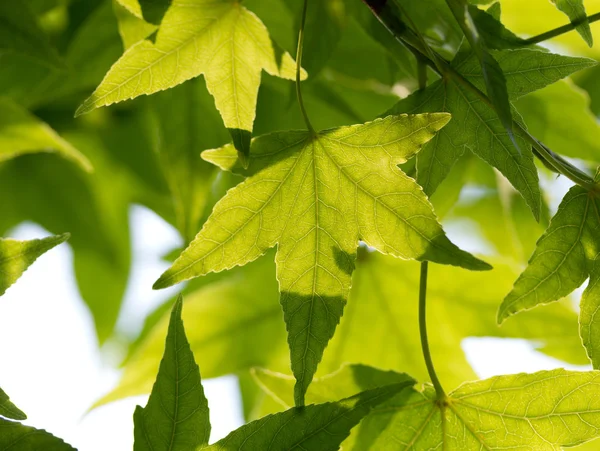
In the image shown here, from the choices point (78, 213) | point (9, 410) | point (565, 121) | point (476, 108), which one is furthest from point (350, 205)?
point (78, 213)

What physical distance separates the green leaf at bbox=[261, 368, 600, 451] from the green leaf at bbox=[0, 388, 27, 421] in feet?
1.17

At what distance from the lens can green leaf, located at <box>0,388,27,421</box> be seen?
63 cm

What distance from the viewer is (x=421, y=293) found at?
860mm

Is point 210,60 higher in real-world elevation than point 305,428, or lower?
higher

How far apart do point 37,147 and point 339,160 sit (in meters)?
0.60

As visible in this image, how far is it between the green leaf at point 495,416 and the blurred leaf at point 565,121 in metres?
0.55

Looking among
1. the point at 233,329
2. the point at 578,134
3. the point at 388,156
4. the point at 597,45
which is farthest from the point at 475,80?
the point at 597,45

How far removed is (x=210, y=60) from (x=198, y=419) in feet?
1.35

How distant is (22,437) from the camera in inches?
24.7

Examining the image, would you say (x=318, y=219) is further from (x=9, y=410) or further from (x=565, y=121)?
(x=565, y=121)

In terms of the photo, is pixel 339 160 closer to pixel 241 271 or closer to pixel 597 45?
pixel 241 271

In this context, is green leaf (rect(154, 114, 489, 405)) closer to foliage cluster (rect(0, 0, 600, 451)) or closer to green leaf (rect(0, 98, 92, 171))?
foliage cluster (rect(0, 0, 600, 451))

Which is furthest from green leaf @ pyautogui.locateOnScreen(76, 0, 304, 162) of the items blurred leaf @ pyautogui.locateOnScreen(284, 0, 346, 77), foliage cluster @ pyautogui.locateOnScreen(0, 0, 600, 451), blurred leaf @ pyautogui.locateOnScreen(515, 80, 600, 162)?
blurred leaf @ pyautogui.locateOnScreen(515, 80, 600, 162)

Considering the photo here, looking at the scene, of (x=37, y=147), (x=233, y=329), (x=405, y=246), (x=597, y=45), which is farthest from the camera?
(x=597, y=45)
